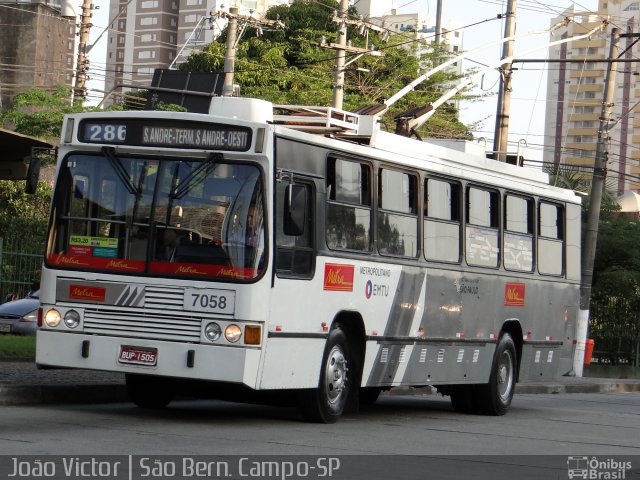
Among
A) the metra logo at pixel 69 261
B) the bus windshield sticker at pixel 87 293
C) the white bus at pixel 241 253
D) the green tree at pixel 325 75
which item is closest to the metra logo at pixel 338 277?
the white bus at pixel 241 253

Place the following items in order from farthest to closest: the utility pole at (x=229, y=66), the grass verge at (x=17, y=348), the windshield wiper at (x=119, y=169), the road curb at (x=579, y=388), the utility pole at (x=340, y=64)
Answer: the utility pole at (x=229, y=66)
the utility pole at (x=340, y=64)
the road curb at (x=579, y=388)
the grass verge at (x=17, y=348)
the windshield wiper at (x=119, y=169)

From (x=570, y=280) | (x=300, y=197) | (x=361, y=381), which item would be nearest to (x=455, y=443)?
(x=361, y=381)

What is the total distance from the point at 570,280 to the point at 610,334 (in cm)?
1917

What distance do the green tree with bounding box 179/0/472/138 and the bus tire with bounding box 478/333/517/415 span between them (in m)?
30.5

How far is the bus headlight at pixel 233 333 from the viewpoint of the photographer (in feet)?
41.9

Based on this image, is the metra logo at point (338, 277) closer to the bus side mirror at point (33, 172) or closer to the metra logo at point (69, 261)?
the metra logo at point (69, 261)

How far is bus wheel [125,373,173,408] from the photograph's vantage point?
48.4ft

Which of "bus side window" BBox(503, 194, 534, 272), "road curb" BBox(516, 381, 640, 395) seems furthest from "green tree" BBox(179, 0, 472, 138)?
"bus side window" BBox(503, 194, 534, 272)

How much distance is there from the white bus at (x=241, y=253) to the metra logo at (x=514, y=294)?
231 centimetres

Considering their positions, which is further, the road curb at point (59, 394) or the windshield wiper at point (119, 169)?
the road curb at point (59, 394)

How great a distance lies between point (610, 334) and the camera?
38.6 m

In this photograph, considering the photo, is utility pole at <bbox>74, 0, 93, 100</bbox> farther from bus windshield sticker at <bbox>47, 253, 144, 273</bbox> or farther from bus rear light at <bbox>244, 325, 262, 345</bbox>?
bus rear light at <bbox>244, 325, 262, 345</bbox>

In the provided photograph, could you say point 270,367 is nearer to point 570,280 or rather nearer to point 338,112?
point 338,112
